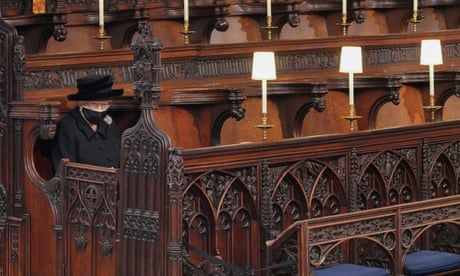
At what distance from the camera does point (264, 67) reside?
8.89 metres

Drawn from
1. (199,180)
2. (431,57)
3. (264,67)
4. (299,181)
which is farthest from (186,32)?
(199,180)

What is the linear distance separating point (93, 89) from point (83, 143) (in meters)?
0.30

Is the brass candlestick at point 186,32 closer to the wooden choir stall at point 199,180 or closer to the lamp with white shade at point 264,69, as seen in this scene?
the wooden choir stall at point 199,180

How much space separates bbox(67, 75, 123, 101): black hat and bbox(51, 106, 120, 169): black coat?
0.33 feet

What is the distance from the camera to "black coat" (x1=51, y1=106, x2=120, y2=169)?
314 inches

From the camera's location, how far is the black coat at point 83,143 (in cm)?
798

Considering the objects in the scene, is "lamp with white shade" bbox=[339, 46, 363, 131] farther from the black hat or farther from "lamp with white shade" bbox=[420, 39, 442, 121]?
the black hat

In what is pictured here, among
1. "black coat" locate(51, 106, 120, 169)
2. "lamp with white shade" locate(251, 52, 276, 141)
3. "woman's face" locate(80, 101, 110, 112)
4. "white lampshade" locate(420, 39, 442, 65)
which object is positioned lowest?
"black coat" locate(51, 106, 120, 169)

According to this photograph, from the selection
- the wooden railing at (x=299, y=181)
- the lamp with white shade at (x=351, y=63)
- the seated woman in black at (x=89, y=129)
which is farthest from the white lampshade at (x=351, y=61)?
the seated woman in black at (x=89, y=129)

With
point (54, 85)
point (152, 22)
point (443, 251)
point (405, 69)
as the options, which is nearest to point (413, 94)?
point (405, 69)

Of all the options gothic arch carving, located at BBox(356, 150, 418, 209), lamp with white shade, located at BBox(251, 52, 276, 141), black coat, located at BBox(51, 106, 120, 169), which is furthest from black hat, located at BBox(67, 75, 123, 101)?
gothic arch carving, located at BBox(356, 150, 418, 209)

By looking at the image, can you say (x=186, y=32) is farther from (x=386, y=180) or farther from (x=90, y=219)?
(x=90, y=219)

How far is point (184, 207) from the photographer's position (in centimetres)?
731

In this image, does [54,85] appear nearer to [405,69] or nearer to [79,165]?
[79,165]
